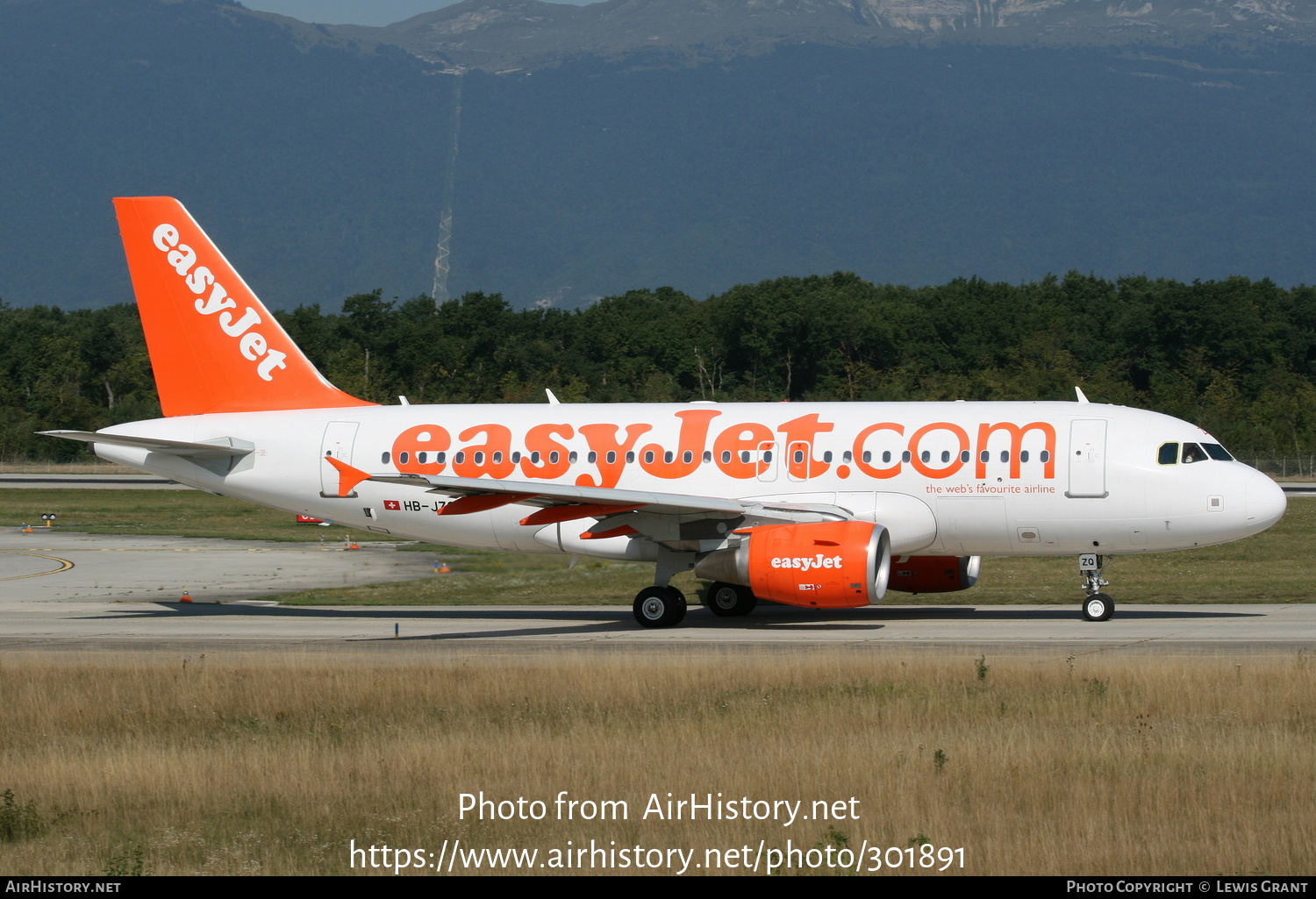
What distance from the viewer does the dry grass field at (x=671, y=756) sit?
38.2 ft

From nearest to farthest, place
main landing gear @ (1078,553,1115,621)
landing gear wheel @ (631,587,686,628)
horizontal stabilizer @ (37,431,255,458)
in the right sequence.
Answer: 1. main landing gear @ (1078,553,1115,621)
2. landing gear wheel @ (631,587,686,628)
3. horizontal stabilizer @ (37,431,255,458)

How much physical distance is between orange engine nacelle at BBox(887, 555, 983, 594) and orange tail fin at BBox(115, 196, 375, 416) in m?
11.9

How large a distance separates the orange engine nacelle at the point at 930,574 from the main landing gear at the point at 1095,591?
255cm

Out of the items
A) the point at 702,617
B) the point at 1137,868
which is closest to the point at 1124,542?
the point at 702,617

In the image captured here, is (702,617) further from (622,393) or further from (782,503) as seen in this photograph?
(622,393)

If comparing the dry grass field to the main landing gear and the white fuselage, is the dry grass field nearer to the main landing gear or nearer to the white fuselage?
the main landing gear

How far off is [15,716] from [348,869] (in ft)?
28.4

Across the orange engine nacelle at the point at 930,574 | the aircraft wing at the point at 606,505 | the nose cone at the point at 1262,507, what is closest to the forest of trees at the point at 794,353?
the orange engine nacelle at the point at 930,574

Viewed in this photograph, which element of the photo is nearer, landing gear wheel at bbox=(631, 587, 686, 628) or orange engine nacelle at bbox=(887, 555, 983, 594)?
landing gear wheel at bbox=(631, 587, 686, 628)

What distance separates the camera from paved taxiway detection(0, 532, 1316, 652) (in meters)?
25.0

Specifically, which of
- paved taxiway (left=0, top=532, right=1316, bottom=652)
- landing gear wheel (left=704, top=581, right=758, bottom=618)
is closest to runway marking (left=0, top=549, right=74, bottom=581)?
paved taxiway (left=0, top=532, right=1316, bottom=652)

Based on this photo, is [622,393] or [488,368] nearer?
[622,393]

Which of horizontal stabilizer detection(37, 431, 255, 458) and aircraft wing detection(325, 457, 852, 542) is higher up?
horizontal stabilizer detection(37, 431, 255, 458)
